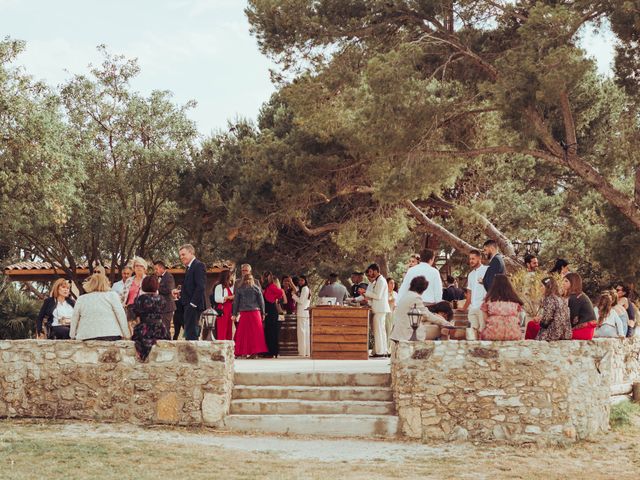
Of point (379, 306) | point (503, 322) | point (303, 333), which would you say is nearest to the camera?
point (503, 322)

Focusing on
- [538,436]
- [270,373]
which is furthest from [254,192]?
[538,436]

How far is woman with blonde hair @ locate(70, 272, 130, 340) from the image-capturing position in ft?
39.9

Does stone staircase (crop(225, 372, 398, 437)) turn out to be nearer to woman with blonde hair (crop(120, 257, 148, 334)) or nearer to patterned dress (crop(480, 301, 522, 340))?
patterned dress (crop(480, 301, 522, 340))

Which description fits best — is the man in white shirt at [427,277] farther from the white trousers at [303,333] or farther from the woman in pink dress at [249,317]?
the white trousers at [303,333]

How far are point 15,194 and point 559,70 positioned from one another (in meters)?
13.0

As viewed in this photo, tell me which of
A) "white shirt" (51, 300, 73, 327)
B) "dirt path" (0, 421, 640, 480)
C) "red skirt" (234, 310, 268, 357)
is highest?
"white shirt" (51, 300, 73, 327)

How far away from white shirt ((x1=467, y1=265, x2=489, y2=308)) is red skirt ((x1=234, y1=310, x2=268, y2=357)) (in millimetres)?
4458

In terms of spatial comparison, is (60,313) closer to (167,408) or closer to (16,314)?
(167,408)

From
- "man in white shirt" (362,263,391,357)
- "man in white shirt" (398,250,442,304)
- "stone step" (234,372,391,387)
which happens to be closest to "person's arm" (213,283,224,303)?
"man in white shirt" (362,263,391,357)

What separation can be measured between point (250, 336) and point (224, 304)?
1.11m

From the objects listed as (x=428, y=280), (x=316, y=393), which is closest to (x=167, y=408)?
(x=316, y=393)

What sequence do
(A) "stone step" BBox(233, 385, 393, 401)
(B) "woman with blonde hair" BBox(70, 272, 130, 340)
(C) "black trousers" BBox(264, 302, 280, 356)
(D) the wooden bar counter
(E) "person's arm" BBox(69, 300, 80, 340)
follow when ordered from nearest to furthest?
(B) "woman with blonde hair" BBox(70, 272, 130, 340), (E) "person's arm" BBox(69, 300, 80, 340), (A) "stone step" BBox(233, 385, 393, 401), (D) the wooden bar counter, (C) "black trousers" BBox(264, 302, 280, 356)

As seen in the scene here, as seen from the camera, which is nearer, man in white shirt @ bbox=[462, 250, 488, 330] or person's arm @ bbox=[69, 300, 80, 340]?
person's arm @ bbox=[69, 300, 80, 340]

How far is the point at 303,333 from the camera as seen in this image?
1814 cm
